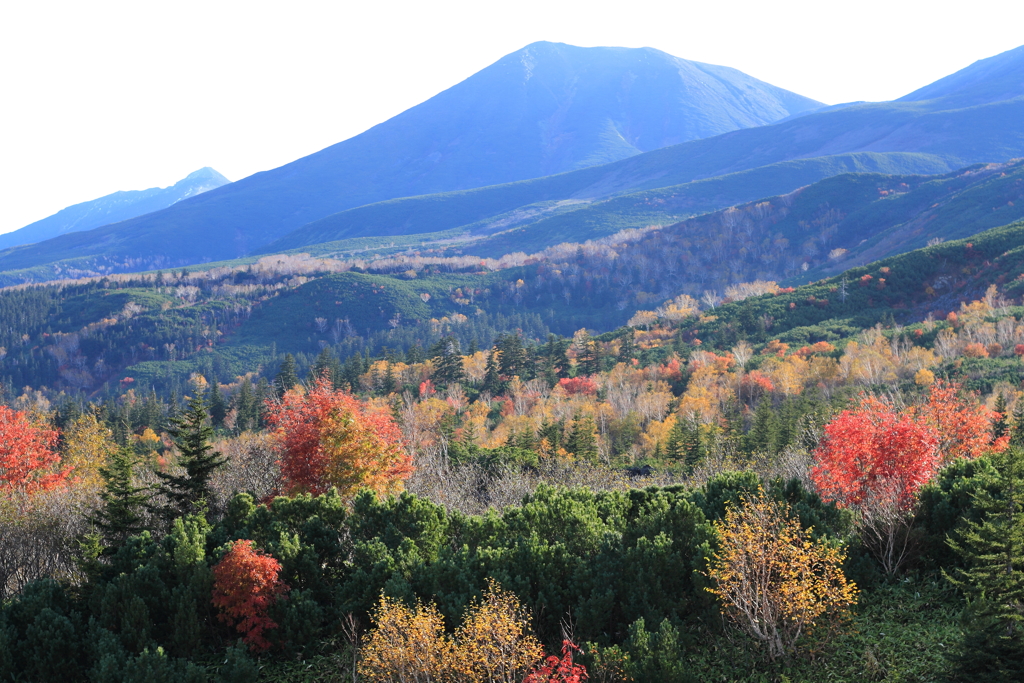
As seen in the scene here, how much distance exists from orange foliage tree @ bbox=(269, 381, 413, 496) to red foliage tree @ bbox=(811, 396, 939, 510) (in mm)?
17705

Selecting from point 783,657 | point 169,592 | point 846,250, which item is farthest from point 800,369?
point 846,250

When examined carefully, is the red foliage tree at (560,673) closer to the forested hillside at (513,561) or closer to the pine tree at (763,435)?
the forested hillside at (513,561)

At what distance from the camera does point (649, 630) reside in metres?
17.5

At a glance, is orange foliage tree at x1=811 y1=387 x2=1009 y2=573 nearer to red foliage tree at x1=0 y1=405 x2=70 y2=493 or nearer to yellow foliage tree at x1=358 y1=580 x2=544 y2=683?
yellow foliage tree at x1=358 y1=580 x2=544 y2=683

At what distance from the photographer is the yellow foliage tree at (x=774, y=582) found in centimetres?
1559

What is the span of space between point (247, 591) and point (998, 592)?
60.6ft

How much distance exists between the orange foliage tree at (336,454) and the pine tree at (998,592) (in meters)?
21.8

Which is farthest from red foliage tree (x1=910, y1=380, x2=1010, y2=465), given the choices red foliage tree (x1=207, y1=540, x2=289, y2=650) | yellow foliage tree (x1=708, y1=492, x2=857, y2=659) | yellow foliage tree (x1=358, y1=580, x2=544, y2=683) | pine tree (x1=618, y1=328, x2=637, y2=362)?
pine tree (x1=618, y1=328, x2=637, y2=362)

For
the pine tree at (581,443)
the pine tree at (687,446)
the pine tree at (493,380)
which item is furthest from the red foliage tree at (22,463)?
the pine tree at (493,380)

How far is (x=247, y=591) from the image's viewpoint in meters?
19.8

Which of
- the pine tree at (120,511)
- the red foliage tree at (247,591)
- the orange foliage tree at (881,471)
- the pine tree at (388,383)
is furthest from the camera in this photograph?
the pine tree at (388,383)

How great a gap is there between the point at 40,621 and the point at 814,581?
19.2 metres

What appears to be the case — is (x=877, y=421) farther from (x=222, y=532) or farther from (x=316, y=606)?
(x=222, y=532)

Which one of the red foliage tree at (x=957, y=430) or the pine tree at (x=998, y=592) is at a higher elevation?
the pine tree at (x=998, y=592)
